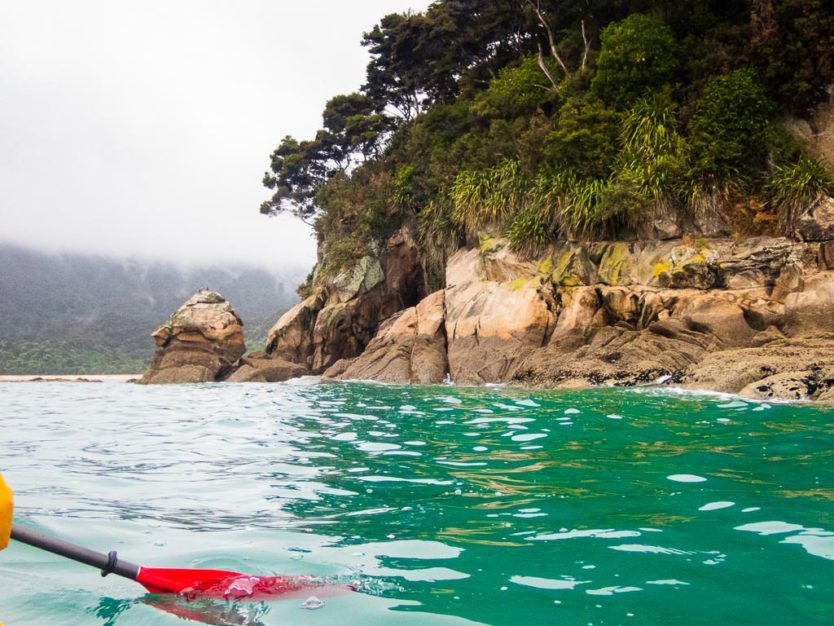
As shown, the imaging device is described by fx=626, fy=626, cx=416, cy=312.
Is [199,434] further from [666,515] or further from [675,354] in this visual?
[675,354]

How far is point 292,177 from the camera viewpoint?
33.2 meters

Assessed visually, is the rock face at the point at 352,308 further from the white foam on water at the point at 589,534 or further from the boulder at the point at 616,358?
the white foam on water at the point at 589,534

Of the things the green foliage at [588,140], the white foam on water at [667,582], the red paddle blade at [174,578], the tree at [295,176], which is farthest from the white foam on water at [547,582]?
the tree at [295,176]

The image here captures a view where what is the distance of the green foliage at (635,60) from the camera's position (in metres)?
16.7

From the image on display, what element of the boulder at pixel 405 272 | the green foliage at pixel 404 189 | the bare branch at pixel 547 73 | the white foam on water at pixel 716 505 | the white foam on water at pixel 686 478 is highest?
the bare branch at pixel 547 73

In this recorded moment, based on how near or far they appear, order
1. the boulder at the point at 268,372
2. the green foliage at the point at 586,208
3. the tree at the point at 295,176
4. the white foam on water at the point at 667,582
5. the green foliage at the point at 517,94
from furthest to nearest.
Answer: the tree at the point at 295,176, the boulder at the point at 268,372, the green foliage at the point at 517,94, the green foliage at the point at 586,208, the white foam on water at the point at 667,582

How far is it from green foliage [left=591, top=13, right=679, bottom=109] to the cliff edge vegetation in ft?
0.13

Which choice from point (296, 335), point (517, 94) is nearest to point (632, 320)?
point (517, 94)

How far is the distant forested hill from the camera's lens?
154ft

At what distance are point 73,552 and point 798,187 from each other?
14.9 m

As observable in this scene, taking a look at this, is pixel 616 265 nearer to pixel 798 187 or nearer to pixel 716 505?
pixel 798 187

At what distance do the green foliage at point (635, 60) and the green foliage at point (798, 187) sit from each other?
182 inches

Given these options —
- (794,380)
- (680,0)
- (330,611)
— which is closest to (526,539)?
(330,611)

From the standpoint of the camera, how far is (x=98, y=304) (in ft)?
261
